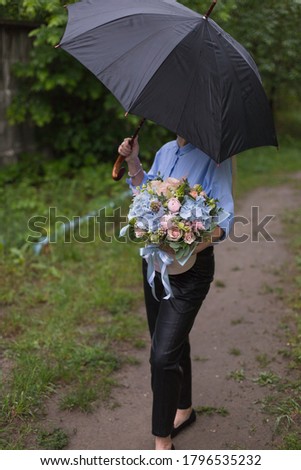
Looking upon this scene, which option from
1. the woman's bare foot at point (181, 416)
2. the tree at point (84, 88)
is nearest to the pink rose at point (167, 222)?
the woman's bare foot at point (181, 416)

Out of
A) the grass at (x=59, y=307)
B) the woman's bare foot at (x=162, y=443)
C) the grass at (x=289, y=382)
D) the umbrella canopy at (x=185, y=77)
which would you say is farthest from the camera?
the grass at (x=59, y=307)

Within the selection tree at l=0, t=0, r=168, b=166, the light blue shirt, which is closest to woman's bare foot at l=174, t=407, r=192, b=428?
the light blue shirt

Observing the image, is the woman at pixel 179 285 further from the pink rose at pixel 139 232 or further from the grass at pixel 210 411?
the grass at pixel 210 411

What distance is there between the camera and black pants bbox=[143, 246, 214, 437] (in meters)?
3.10

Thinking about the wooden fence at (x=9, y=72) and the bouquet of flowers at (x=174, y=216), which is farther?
the wooden fence at (x=9, y=72)

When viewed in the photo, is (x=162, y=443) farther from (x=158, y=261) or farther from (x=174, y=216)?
(x=174, y=216)

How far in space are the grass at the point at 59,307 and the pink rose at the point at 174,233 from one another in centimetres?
142

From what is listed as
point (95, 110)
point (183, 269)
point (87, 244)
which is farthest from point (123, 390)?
point (95, 110)

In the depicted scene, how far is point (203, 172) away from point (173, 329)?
2.61 feet

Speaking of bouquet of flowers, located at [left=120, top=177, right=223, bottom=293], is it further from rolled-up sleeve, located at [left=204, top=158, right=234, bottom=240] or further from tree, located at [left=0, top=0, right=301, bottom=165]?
tree, located at [left=0, top=0, right=301, bottom=165]

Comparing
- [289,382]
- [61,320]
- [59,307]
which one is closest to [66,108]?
[59,307]

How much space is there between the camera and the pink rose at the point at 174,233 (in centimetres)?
289

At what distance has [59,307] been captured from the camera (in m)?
5.16

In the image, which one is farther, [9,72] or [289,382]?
[9,72]
